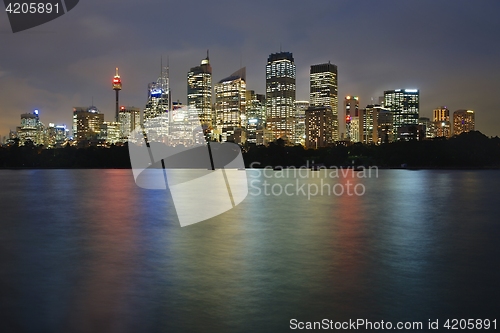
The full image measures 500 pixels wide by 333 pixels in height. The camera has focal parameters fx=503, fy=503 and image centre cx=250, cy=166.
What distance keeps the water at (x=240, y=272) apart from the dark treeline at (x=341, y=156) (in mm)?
89535

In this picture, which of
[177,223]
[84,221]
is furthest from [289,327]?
[84,221]

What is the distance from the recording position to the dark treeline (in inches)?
4151

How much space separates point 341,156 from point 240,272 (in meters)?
115

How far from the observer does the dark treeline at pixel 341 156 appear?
105 m

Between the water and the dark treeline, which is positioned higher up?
the dark treeline

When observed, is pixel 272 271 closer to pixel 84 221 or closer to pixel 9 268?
pixel 9 268

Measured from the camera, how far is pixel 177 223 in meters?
20.4

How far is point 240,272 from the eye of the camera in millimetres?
11133

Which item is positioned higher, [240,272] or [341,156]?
[341,156]

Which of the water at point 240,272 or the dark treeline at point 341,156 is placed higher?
the dark treeline at point 341,156

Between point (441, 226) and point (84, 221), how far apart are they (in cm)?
1446

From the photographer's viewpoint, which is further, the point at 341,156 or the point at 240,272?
the point at 341,156

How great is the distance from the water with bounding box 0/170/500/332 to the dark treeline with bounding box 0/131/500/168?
294ft

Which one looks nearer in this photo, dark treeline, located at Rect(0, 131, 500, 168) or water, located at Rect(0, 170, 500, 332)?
water, located at Rect(0, 170, 500, 332)
